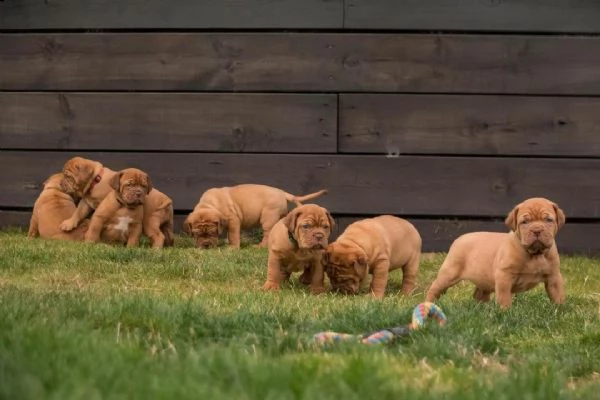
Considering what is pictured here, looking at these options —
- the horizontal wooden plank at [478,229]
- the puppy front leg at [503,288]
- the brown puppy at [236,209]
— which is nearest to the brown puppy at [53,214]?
the brown puppy at [236,209]

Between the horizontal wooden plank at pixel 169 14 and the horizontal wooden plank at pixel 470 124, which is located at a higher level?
the horizontal wooden plank at pixel 169 14

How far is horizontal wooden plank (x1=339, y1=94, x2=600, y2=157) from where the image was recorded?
10047mm

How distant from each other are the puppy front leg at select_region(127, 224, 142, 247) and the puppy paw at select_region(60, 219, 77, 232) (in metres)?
0.62

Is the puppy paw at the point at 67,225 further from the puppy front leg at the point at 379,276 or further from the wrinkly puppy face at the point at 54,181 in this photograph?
the puppy front leg at the point at 379,276

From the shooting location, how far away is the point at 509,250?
636 centimetres

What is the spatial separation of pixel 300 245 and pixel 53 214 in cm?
364

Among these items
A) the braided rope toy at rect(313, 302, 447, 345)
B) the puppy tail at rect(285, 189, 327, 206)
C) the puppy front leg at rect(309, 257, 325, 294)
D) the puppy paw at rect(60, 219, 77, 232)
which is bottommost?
the puppy front leg at rect(309, 257, 325, 294)

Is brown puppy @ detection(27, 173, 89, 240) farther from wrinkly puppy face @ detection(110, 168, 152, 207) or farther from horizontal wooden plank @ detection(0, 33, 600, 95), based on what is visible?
horizontal wooden plank @ detection(0, 33, 600, 95)

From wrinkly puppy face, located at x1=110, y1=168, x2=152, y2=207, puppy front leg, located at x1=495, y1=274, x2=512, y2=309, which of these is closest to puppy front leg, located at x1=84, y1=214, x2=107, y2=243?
wrinkly puppy face, located at x1=110, y1=168, x2=152, y2=207

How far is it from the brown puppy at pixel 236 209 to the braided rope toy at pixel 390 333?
15.6 ft

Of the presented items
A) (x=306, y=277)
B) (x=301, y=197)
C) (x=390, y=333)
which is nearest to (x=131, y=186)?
(x=301, y=197)

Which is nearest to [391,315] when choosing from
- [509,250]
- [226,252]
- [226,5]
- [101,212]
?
[509,250]

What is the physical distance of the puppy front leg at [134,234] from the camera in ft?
31.2

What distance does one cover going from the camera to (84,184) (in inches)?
378
